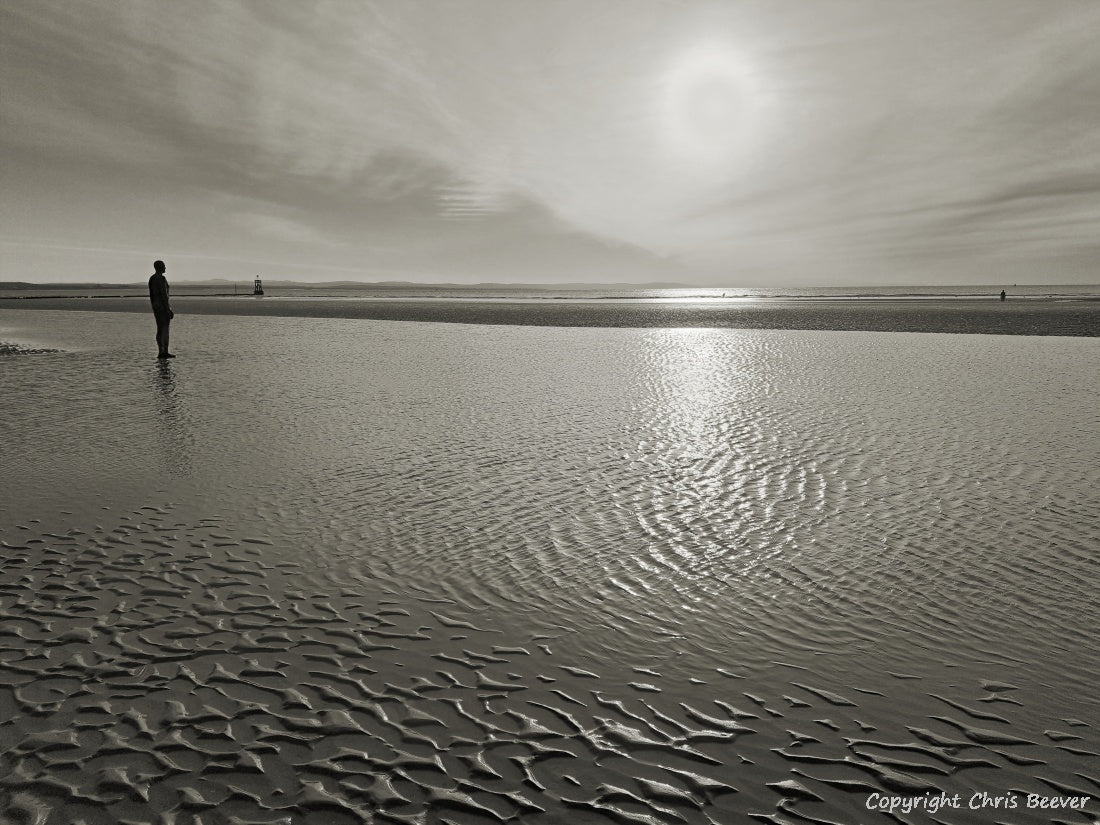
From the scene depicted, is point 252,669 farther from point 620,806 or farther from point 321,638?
point 620,806

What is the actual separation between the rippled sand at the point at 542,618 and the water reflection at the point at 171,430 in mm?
139

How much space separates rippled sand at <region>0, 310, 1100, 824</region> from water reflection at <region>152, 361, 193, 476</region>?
0.14 meters

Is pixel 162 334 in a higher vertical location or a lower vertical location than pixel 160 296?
lower

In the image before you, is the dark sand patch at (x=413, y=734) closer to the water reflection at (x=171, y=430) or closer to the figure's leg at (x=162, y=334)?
Answer: the water reflection at (x=171, y=430)

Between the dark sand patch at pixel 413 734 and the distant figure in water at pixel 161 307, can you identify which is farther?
the distant figure in water at pixel 161 307

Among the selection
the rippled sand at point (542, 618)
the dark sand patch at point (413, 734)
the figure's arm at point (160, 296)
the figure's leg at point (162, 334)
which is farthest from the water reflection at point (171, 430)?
the figure's arm at point (160, 296)

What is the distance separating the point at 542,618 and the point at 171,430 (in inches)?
414

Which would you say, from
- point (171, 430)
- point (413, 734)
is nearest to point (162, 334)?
point (171, 430)

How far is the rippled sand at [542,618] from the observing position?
4109 millimetres

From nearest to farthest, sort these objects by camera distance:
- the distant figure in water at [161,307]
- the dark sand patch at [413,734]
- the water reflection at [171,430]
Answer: the dark sand patch at [413,734], the water reflection at [171,430], the distant figure in water at [161,307]

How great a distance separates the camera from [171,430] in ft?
43.9

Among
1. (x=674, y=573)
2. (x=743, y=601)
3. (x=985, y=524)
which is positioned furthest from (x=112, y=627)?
(x=985, y=524)

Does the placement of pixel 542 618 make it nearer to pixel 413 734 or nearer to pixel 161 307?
pixel 413 734

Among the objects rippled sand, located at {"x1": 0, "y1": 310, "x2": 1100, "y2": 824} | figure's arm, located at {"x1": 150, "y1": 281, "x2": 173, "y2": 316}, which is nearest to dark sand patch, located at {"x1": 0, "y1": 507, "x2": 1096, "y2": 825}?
rippled sand, located at {"x1": 0, "y1": 310, "x2": 1100, "y2": 824}
